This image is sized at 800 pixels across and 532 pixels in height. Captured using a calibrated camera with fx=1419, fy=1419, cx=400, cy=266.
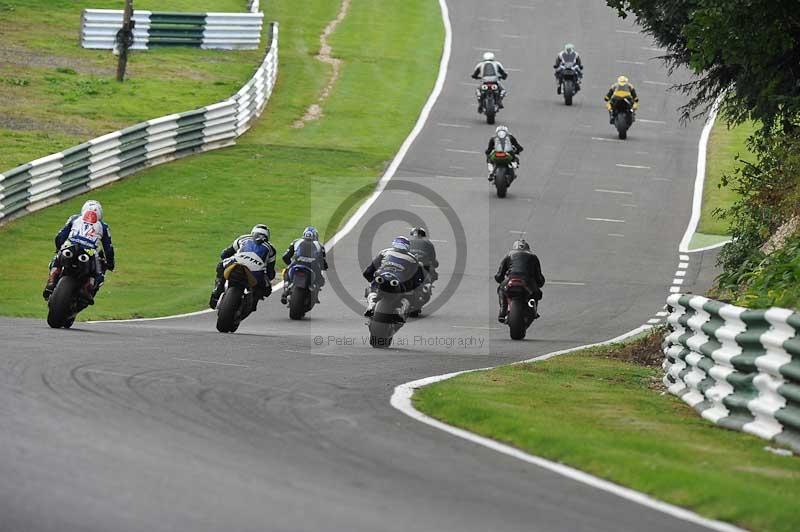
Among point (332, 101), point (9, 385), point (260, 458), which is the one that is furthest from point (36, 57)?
point (260, 458)

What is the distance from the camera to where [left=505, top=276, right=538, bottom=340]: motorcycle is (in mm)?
19094

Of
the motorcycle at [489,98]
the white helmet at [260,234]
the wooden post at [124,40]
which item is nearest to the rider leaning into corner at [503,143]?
the motorcycle at [489,98]

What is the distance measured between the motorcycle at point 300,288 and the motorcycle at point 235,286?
2695 millimetres

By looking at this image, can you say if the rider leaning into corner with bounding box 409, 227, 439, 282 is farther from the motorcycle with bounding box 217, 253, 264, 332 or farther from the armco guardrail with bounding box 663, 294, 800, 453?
the armco guardrail with bounding box 663, 294, 800, 453

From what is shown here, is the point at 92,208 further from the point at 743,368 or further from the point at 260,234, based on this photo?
the point at 743,368

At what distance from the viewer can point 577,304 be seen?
78.3ft

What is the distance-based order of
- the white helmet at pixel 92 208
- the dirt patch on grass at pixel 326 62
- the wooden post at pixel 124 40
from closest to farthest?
the white helmet at pixel 92 208 → the wooden post at pixel 124 40 → the dirt patch on grass at pixel 326 62

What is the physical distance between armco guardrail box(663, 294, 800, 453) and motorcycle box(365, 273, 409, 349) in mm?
4564

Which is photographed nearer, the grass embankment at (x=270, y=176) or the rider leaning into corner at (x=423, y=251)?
the rider leaning into corner at (x=423, y=251)

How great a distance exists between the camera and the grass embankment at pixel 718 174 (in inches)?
1224

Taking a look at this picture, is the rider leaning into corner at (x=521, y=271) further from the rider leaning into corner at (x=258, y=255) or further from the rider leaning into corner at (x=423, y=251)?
the rider leaning into corner at (x=258, y=255)

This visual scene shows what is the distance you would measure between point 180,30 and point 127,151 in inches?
667

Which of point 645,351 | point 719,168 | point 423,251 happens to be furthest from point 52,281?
point 719,168

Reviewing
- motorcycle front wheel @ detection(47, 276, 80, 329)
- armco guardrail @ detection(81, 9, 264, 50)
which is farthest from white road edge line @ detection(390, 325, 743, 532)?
armco guardrail @ detection(81, 9, 264, 50)
